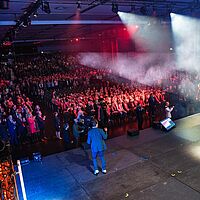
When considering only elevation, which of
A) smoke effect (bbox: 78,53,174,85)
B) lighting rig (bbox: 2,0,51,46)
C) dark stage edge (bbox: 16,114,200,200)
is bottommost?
dark stage edge (bbox: 16,114,200,200)

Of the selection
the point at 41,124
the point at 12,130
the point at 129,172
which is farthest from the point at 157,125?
the point at 12,130

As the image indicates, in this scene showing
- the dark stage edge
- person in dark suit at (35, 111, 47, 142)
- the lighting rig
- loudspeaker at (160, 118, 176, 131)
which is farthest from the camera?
person in dark suit at (35, 111, 47, 142)

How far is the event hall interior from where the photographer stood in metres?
6.50

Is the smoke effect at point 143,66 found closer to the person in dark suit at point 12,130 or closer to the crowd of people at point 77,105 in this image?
the crowd of people at point 77,105

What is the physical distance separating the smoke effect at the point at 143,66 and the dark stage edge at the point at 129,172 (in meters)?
9.88

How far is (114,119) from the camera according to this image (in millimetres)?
12102

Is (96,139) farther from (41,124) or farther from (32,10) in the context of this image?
(32,10)

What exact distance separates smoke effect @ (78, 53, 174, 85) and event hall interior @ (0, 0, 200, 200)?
0.27 feet

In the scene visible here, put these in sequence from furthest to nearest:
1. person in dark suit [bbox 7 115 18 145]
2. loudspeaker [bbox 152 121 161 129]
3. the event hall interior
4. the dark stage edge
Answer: loudspeaker [bbox 152 121 161 129]
person in dark suit [bbox 7 115 18 145]
the event hall interior
the dark stage edge

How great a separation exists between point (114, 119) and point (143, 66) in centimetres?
986

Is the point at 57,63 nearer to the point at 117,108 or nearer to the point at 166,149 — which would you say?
the point at 117,108

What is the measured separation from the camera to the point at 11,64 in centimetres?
2848

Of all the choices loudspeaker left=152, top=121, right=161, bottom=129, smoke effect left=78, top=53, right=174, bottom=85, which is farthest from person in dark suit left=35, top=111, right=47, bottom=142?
smoke effect left=78, top=53, right=174, bottom=85

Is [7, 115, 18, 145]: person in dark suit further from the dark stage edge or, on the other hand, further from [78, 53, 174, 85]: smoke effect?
[78, 53, 174, 85]: smoke effect
